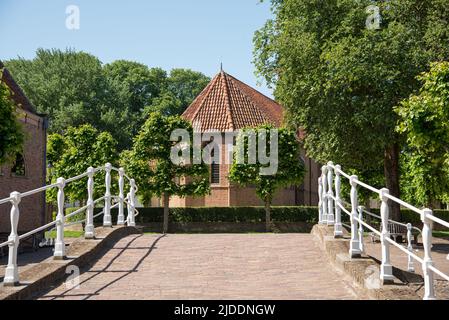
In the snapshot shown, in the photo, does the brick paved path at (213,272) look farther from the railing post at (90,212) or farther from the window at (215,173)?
the window at (215,173)

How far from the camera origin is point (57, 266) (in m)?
8.67

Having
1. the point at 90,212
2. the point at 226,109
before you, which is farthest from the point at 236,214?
the point at 90,212

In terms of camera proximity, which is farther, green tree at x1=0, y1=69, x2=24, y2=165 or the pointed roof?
the pointed roof

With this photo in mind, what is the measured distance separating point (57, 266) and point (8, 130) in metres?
10.3

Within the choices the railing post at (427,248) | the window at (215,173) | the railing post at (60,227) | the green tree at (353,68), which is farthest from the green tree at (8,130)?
the window at (215,173)

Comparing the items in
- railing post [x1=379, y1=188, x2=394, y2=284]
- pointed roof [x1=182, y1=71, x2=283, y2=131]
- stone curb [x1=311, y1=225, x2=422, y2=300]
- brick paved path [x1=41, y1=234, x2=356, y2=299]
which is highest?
pointed roof [x1=182, y1=71, x2=283, y2=131]

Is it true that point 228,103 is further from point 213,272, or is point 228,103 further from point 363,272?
point 363,272

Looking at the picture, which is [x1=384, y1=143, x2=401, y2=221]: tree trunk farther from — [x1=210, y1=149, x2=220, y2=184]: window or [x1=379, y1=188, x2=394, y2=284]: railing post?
[x1=379, y1=188, x2=394, y2=284]: railing post

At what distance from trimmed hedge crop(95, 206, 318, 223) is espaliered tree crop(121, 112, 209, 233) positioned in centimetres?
175

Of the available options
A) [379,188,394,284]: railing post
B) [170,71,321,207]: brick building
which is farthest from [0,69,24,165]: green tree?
[170,71,321,207]: brick building

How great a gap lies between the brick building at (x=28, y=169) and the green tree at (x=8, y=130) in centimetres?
913

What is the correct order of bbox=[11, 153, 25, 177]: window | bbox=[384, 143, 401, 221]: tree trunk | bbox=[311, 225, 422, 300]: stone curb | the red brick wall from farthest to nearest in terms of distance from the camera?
1. bbox=[11, 153, 25, 177]: window
2. the red brick wall
3. bbox=[384, 143, 401, 221]: tree trunk
4. bbox=[311, 225, 422, 300]: stone curb

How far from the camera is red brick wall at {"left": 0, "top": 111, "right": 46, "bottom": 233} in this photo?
88.4 ft
